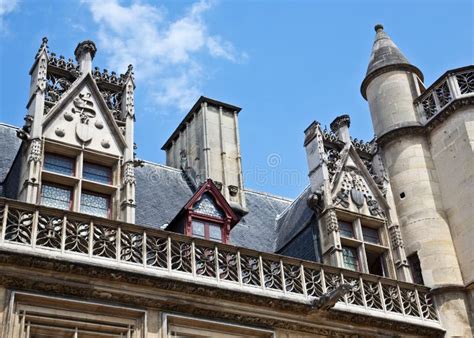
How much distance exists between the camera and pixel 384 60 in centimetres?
1691

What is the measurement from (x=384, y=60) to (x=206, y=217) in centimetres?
607

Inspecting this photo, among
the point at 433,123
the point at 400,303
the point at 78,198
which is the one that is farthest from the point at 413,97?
the point at 78,198

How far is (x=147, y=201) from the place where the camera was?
554 inches

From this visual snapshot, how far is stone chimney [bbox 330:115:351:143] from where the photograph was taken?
15539 mm

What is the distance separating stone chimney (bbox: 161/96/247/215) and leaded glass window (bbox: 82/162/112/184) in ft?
9.68

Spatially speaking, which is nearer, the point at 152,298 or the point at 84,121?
the point at 152,298

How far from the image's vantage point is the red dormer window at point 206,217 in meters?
12.9

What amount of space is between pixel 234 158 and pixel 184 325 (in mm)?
5519

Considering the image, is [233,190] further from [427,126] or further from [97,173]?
[427,126]

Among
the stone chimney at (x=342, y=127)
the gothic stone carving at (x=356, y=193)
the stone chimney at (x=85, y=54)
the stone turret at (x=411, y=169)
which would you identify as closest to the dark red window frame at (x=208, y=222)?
the gothic stone carving at (x=356, y=193)

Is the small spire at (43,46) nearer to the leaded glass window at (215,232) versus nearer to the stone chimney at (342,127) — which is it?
the leaded glass window at (215,232)

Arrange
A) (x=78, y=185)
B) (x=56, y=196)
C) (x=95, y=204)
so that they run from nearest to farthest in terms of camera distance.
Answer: (x=56, y=196), (x=78, y=185), (x=95, y=204)

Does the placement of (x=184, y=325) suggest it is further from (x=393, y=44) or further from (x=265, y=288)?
(x=393, y=44)

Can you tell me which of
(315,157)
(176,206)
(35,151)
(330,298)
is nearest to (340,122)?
(315,157)
